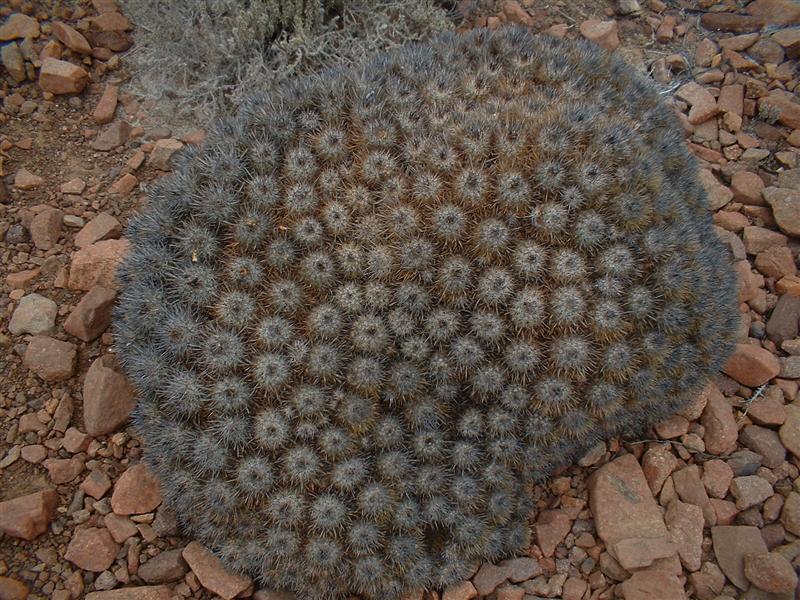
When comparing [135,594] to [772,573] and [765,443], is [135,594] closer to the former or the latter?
[772,573]

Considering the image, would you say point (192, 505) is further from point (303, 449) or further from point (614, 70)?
→ point (614, 70)

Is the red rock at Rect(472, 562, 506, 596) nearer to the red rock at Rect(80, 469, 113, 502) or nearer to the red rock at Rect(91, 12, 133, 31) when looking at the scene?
the red rock at Rect(80, 469, 113, 502)

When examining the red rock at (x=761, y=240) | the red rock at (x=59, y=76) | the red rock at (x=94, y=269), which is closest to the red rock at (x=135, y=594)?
the red rock at (x=94, y=269)

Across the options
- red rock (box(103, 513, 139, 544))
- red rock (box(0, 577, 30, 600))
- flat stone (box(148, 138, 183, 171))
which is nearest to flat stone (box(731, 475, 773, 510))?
red rock (box(103, 513, 139, 544))

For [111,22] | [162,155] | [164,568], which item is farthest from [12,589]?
[111,22]

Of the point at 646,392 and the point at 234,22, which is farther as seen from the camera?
the point at 234,22

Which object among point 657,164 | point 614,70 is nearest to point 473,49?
point 614,70
